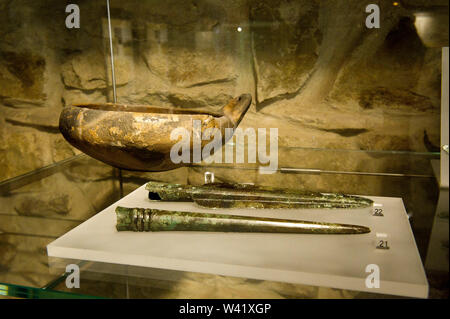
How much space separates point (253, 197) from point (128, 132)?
29 cm

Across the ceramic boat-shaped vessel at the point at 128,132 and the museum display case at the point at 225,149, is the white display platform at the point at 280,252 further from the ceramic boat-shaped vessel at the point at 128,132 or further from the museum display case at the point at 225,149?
the ceramic boat-shaped vessel at the point at 128,132

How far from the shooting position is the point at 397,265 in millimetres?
676

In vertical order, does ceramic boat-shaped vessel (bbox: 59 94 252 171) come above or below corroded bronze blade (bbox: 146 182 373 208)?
above

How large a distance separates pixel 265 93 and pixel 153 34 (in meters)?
0.35

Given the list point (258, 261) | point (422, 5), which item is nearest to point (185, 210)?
point (258, 261)

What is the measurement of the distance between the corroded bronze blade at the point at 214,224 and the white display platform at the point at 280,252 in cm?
1

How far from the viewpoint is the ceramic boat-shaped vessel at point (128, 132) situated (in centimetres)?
79

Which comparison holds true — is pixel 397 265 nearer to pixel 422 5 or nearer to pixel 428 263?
pixel 428 263

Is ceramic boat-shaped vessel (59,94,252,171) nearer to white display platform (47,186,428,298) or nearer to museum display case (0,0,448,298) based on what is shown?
museum display case (0,0,448,298)

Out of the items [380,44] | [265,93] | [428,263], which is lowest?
[428,263]

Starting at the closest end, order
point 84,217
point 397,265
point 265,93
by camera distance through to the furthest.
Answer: point 397,265
point 84,217
point 265,93

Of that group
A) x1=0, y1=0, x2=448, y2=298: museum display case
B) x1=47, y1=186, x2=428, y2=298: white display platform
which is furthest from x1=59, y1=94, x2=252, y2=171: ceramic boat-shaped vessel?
→ x1=47, y1=186, x2=428, y2=298: white display platform

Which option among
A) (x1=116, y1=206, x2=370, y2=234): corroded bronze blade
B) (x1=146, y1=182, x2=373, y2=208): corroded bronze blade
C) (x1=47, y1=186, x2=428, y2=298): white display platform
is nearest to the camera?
(x1=47, y1=186, x2=428, y2=298): white display platform

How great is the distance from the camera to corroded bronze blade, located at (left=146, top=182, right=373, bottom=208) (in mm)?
886
